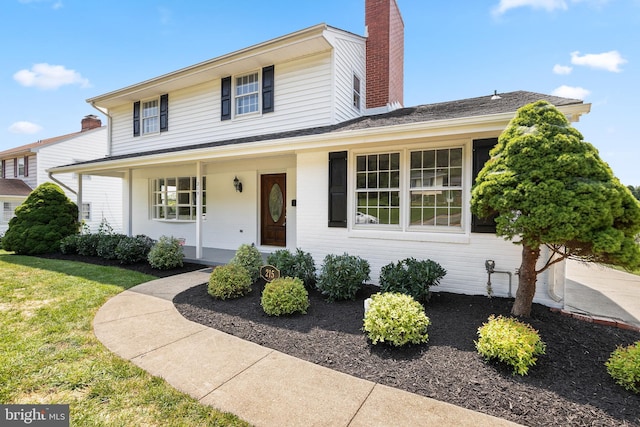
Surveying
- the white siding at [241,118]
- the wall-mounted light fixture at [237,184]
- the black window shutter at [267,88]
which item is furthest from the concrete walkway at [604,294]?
the wall-mounted light fixture at [237,184]

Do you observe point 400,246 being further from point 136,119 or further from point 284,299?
point 136,119

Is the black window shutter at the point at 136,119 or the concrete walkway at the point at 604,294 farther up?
the black window shutter at the point at 136,119

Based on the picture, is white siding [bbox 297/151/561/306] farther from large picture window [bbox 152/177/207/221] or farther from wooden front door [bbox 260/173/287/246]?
large picture window [bbox 152/177/207/221]

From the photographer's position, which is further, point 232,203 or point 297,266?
point 232,203

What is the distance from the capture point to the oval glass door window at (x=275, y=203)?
880 cm

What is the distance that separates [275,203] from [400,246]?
14.7 ft

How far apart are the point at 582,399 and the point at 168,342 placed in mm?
4214

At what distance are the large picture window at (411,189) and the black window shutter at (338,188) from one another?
0.26 m

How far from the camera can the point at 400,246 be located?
18.3ft

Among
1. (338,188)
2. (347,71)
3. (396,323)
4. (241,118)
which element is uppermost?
(347,71)

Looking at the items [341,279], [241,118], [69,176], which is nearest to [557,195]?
[341,279]

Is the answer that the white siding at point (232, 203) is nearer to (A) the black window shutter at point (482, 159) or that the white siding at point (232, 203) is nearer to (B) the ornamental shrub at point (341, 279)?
(B) the ornamental shrub at point (341, 279)

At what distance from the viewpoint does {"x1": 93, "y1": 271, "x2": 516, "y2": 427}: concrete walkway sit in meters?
2.28

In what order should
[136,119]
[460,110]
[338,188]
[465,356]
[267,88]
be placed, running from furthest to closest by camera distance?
[136,119] < [267,88] < [338,188] < [460,110] < [465,356]
